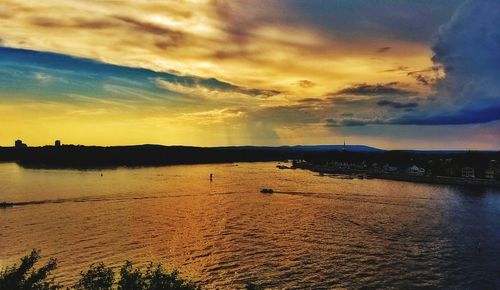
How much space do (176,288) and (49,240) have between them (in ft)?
140

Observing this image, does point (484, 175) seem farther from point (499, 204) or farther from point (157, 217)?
point (157, 217)

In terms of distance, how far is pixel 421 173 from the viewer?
183 m

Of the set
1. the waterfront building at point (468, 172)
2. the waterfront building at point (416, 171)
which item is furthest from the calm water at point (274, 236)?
the waterfront building at point (416, 171)

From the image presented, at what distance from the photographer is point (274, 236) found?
59.4 meters

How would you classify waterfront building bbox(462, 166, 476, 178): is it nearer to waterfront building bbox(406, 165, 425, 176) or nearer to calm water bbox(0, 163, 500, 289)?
waterfront building bbox(406, 165, 425, 176)

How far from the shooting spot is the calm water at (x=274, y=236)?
42.6 m

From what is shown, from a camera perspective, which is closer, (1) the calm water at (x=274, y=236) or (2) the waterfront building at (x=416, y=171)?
(1) the calm water at (x=274, y=236)

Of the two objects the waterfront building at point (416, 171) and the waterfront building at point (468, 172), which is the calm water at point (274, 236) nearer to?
the waterfront building at point (468, 172)

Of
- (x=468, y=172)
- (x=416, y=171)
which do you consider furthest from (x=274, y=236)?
(x=416, y=171)

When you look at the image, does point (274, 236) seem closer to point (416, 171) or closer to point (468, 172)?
point (468, 172)

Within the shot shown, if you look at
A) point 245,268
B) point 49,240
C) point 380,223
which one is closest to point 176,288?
point 245,268

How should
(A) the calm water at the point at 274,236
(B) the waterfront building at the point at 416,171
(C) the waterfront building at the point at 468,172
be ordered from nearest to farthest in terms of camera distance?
(A) the calm water at the point at 274,236, (C) the waterfront building at the point at 468,172, (B) the waterfront building at the point at 416,171

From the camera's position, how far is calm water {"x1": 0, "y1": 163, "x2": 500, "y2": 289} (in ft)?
140

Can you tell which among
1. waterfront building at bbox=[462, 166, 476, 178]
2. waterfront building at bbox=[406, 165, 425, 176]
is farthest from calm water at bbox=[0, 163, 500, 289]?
waterfront building at bbox=[406, 165, 425, 176]
